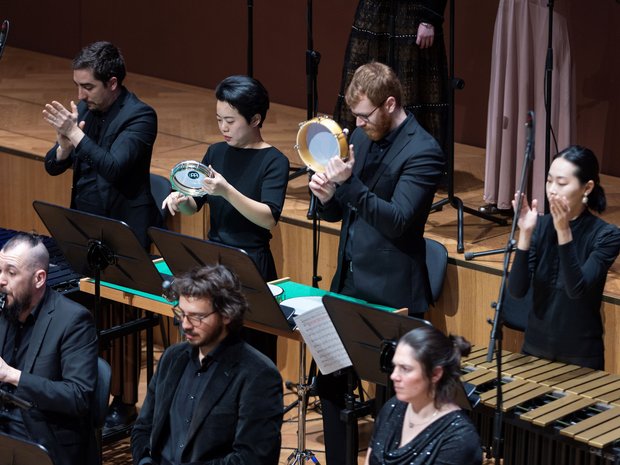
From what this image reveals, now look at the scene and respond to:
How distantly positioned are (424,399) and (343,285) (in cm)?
126

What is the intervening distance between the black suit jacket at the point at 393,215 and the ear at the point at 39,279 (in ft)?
3.66

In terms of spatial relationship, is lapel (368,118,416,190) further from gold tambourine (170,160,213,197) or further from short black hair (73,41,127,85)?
short black hair (73,41,127,85)

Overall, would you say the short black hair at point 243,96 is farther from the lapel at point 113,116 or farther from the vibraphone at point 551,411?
the vibraphone at point 551,411

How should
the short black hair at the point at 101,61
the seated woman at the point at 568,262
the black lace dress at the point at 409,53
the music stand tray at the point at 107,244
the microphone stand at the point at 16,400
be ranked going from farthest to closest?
the black lace dress at the point at 409,53, the short black hair at the point at 101,61, the music stand tray at the point at 107,244, the seated woman at the point at 568,262, the microphone stand at the point at 16,400

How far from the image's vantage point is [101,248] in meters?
4.95

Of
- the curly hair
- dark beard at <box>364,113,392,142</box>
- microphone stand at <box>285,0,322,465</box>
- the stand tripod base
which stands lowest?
the stand tripod base

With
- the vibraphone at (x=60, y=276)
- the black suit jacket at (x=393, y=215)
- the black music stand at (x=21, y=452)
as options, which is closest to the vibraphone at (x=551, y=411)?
the black suit jacket at (x=393, y=215)

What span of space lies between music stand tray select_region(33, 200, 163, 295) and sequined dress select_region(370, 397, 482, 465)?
1515 mm

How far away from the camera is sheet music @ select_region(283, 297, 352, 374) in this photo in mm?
4387

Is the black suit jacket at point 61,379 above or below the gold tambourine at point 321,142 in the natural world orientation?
below

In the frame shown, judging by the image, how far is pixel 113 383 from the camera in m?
5.79

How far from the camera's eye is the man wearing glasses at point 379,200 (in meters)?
4.47

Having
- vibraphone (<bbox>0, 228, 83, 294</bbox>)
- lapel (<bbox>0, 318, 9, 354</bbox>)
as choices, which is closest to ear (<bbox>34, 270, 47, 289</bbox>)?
lapel (<bbox>0, 318, 9, 354</bbox>)

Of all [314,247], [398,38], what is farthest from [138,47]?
[314,247]
